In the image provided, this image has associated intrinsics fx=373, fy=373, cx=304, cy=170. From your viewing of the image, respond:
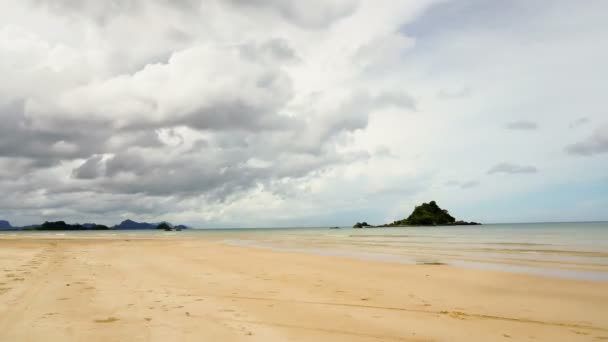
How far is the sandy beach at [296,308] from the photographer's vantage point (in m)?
7.51

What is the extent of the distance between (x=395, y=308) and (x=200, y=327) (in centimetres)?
511

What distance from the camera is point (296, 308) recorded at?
32.2 ft

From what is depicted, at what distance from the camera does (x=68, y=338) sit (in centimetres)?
696

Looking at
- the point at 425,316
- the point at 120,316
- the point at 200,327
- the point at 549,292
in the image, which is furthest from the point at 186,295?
the point at 549,292

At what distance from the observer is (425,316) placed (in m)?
9.10

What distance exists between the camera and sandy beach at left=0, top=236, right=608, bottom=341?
24.6 ft

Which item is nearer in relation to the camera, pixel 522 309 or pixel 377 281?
pixel 522 309

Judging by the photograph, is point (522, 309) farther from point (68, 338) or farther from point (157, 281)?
point (157, 281)

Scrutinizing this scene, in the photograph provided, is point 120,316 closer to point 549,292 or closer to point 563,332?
point 563,332

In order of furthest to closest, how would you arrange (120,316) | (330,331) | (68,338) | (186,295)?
1. (186,295)
2. (120,316)
3. (330,331)
4. (68,338)

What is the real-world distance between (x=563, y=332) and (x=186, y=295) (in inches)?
382

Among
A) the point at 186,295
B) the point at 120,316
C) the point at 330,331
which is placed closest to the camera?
the point at 330,331

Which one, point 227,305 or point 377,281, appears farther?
point 377,281

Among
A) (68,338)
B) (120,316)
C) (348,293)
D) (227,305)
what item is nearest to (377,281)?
(348,293)
